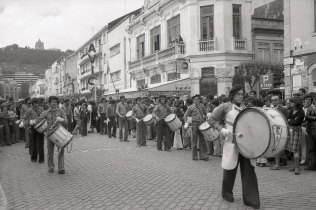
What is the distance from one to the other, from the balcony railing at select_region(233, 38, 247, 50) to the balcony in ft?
11.8

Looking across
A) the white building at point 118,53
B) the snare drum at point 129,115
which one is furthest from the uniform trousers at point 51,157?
the white building at point 118,53

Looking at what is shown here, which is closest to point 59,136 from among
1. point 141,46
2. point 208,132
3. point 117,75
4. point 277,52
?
point 208,132

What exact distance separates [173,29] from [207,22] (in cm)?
390

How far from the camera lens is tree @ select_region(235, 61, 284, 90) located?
24.1 m

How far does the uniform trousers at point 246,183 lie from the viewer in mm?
5770

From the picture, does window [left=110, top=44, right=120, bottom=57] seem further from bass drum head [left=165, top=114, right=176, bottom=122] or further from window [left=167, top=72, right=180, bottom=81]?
bass drum head [left=165, top=114, right=176, bottom=122]

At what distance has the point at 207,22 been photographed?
26297mm

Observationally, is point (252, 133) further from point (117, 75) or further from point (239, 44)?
point (117, 75)

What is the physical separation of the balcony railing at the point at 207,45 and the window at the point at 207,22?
374 mm

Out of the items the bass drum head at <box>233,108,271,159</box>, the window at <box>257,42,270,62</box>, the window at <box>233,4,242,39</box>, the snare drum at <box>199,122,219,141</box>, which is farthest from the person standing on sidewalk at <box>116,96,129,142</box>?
the window at <box>257,42,270,62</box>

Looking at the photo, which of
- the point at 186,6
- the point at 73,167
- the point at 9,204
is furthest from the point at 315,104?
the point at 186,6

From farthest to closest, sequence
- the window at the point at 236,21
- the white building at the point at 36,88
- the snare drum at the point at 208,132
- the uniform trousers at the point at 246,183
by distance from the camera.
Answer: the white building at the point at 36,88 → the window at the point at 236,21 → the snare drum at the point at 208,132 → the uniform trousers at the point at 246,183

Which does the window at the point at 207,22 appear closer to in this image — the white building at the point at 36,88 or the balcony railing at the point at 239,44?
the balcony railing at the point at 239,44

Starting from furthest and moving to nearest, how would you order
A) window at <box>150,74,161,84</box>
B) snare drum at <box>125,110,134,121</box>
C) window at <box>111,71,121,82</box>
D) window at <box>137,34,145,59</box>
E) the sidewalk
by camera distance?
window at <box>111,71,121,82</box>, window at <box>137,34,145,59</box>, window at <box>150,74,161,84</box>, snare drum at <box>125,110,134,121</box>, the sidewalk
